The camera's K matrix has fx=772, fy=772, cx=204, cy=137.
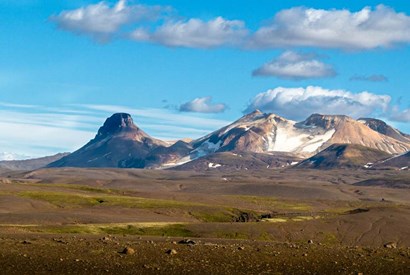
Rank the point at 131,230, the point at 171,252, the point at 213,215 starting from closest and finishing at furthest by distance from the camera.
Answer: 1. the point at 171,252
2. the point at 131,230
3. the point at 213,215

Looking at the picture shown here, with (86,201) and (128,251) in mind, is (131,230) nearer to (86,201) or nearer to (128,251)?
(128,251)

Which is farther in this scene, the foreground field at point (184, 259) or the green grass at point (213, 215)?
the green grass at point (213, 215)

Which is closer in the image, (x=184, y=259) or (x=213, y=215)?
(x=184, y=259)

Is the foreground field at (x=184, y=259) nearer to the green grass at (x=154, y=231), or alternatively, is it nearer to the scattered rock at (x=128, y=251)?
the scattered rock at (x=128, y=251)

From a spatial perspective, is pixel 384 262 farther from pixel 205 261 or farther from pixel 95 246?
pixel 95 246

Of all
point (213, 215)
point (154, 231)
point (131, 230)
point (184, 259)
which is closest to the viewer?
point (184, 259)

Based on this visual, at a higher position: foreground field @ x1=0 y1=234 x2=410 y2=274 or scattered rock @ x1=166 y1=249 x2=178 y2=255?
scattered rock @ x1=166 y1=249 x2=178 y2=255

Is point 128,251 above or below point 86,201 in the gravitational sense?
above

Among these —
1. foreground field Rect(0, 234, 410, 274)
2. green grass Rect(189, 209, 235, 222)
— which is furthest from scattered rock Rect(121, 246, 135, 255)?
green grass Rect(189, 209, 235, 222)

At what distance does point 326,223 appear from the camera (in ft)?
362

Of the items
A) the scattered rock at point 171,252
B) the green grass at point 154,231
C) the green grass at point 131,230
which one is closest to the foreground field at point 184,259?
the scattered rock at point 171,252

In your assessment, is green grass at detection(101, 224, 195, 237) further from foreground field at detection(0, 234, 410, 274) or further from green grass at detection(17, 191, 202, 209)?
green grass at detection(17, 191, 202, 209)

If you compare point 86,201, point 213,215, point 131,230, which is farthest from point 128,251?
point 86,201

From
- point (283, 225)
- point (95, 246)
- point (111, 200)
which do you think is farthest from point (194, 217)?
point (95, 246)
